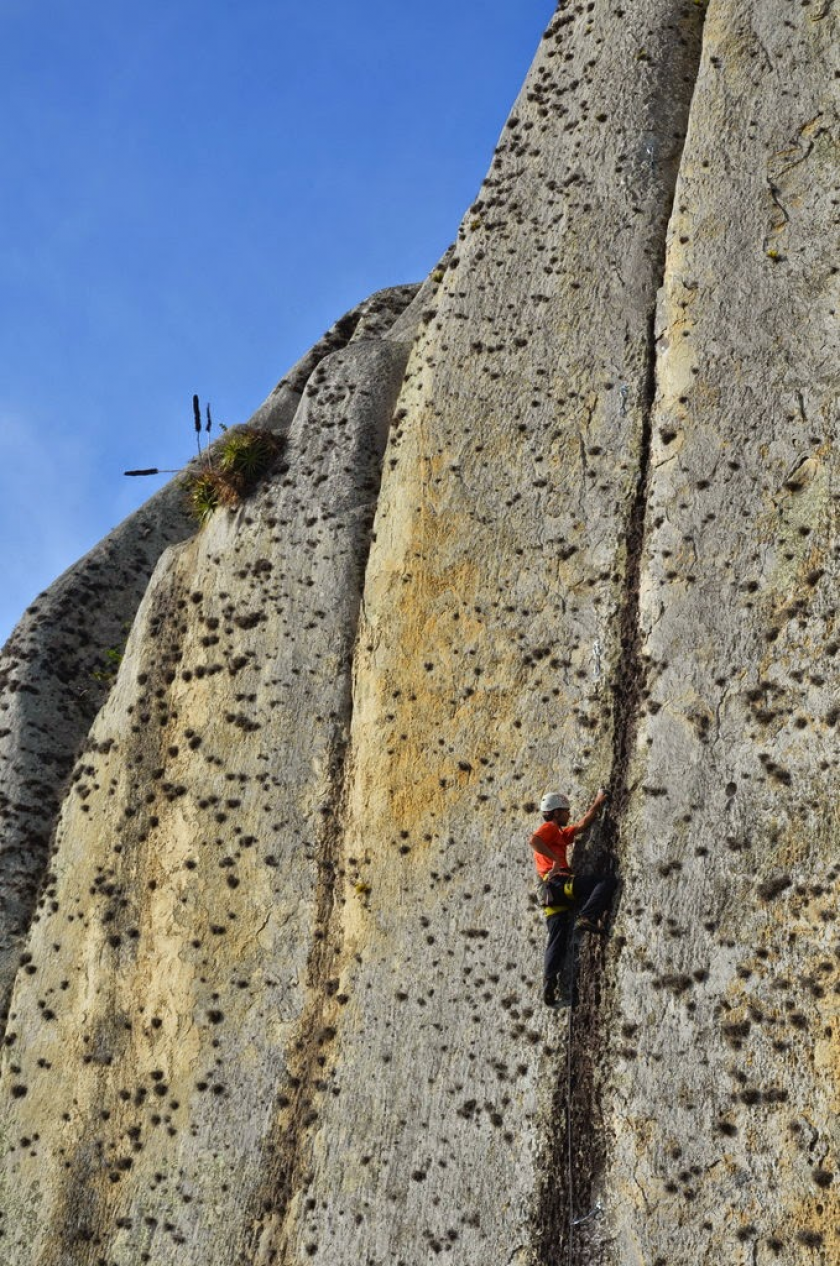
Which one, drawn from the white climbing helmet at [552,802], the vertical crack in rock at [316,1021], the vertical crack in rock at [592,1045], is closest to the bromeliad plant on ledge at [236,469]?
the vertical crack in rock at [316,1021]

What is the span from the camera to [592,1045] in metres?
14.6

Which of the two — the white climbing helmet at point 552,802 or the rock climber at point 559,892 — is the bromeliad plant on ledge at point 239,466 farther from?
the rock climber at point 559,892

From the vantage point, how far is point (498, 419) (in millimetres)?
18938

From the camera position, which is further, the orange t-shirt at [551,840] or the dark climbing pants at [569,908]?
the orange t-shirt at [551,840]

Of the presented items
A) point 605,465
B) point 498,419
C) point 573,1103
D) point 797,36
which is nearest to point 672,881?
point 573,1103

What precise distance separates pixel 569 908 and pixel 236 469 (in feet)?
30.3

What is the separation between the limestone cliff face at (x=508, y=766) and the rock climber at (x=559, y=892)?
344 mm

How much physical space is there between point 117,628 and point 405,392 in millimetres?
6761

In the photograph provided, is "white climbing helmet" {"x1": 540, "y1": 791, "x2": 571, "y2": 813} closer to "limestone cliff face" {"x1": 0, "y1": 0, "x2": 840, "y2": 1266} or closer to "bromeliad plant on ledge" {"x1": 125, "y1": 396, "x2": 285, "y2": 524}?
"limestone cliff face" {"x1": 0, "y1": 0, "x2": 840, "y2": 1266}

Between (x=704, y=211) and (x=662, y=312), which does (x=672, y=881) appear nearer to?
(x=662, y=312)

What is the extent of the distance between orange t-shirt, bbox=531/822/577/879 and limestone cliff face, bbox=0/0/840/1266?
15.9 inches

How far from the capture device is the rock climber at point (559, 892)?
15.0 meters

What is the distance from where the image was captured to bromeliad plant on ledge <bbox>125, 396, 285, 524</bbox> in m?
21.1

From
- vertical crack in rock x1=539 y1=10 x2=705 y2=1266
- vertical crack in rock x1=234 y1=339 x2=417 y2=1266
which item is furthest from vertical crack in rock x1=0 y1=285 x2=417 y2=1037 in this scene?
vertical crack in rock x1=539 y1=10 x2=705 y2=1266
